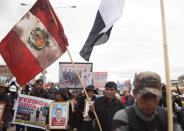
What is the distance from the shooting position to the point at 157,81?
336 centimetres

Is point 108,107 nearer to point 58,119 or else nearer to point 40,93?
point 58,119

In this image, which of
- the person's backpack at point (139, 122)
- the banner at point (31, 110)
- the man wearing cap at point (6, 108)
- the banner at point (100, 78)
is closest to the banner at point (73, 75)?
the banner at point (31, 110)

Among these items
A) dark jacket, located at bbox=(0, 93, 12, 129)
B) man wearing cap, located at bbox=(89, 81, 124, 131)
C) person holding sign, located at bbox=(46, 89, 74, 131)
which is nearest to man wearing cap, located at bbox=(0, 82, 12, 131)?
dark jacket, located at bbox=(0, 93, 12, 129)

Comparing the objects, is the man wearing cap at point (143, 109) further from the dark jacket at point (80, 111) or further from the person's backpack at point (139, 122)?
the dark jacket at point (80, 111)

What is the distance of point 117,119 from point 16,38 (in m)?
5.69

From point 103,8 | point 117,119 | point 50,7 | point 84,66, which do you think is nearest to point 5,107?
point 50,7

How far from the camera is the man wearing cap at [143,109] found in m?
3.30

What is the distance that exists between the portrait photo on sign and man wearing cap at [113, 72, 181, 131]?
7.42 meters

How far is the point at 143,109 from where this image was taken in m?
3.31

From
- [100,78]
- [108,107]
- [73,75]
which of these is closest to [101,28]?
[108,107]

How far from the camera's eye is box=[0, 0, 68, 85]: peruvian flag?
8.66m

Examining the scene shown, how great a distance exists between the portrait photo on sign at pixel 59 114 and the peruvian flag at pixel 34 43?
87.7 inches

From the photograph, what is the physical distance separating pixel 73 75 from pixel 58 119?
A: 476 cm

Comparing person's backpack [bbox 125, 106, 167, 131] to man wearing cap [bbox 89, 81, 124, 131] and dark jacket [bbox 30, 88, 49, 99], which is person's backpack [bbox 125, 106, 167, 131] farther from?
dark jacket [bbox 30, 88, 49, 99]
